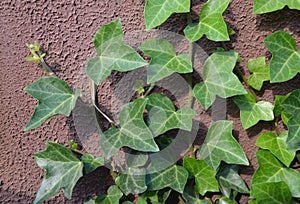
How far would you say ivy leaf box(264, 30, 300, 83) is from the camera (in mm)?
866

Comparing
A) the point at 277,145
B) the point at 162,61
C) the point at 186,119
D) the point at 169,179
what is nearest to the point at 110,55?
the point at 162,61

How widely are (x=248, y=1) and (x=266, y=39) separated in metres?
0.12

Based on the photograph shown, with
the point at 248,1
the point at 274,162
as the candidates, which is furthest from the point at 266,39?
the point at 274,162

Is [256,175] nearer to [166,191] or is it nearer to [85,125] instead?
[166,191]

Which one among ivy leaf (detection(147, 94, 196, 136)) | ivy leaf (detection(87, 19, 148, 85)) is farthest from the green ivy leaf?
ivy leaf (detection(87, 19, 148, 85))

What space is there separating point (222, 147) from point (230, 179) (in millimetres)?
104

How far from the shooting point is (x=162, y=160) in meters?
0.98

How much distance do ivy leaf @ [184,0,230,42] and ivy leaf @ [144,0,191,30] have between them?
5 cm

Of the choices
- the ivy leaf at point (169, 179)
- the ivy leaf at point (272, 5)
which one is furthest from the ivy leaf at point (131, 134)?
the ivy leaf at point (272, 5)

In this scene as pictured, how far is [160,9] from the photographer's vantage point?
87cm

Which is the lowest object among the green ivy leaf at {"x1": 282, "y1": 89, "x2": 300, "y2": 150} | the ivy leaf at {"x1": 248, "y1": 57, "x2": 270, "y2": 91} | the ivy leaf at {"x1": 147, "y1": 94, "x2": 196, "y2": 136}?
the ivy leaf at {"x1": 147, "y1": 94, "x2": 196, "y2": 136}

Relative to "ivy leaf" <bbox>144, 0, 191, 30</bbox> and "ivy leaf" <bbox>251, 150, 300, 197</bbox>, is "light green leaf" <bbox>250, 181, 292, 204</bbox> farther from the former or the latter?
"ivy leaf" <bbox>144, 0, 191, 30</bbox>

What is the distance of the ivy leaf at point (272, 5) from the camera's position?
874 mm

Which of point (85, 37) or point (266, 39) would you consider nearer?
point (266, 39)
